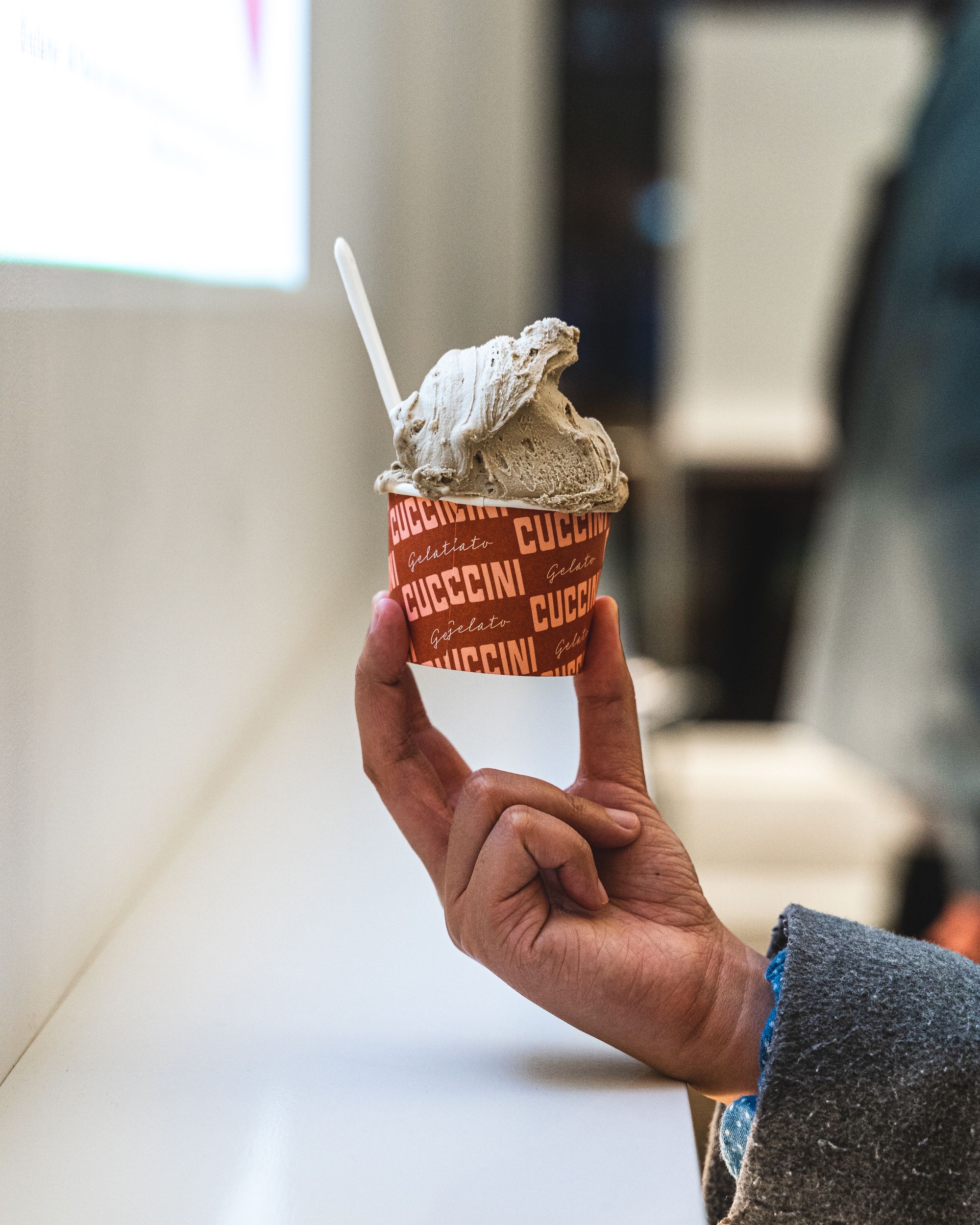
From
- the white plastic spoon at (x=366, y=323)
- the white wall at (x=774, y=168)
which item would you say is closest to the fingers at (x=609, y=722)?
the white plastic spoon at (x=366, y=323)

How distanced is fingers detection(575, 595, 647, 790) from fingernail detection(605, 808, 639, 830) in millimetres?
37

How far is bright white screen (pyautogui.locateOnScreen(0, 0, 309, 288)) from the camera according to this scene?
73cm

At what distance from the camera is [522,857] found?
683mm

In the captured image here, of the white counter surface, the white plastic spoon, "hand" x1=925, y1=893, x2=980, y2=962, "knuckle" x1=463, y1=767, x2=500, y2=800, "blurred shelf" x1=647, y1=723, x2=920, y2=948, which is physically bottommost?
"blurred shelf" x1=647, y1=723, x2=920, y2=948

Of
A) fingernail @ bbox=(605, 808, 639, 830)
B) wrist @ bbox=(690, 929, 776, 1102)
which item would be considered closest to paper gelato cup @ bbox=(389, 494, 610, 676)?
fingernail @ bbox=(605, 808, 639, 830)

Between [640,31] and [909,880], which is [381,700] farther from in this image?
[640,31]

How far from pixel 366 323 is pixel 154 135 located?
1.01 ft

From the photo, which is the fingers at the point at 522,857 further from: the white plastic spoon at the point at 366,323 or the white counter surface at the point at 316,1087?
→ the white plastic spoon at the point at 366,323

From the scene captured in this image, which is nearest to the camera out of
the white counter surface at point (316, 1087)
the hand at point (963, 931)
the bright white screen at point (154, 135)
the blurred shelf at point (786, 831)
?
the white counter surface at point (316, 1087)

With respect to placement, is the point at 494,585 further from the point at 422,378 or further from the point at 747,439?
the point at 747,439

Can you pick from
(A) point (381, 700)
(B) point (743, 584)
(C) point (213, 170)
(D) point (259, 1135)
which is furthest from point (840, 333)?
(D) point (259, 1135)

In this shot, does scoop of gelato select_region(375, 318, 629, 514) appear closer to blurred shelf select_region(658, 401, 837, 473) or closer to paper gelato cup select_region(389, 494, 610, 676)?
paper gelato cup select_region(389, 494, 610, 676)

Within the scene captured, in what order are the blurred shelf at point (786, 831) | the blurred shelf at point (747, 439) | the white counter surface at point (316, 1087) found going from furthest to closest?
the blurred shelf at point (747, 439) → the blurred shelf at point (786, 831) → the white counter surface at point (316, 1087)

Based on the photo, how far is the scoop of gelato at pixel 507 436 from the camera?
2.62 feet
